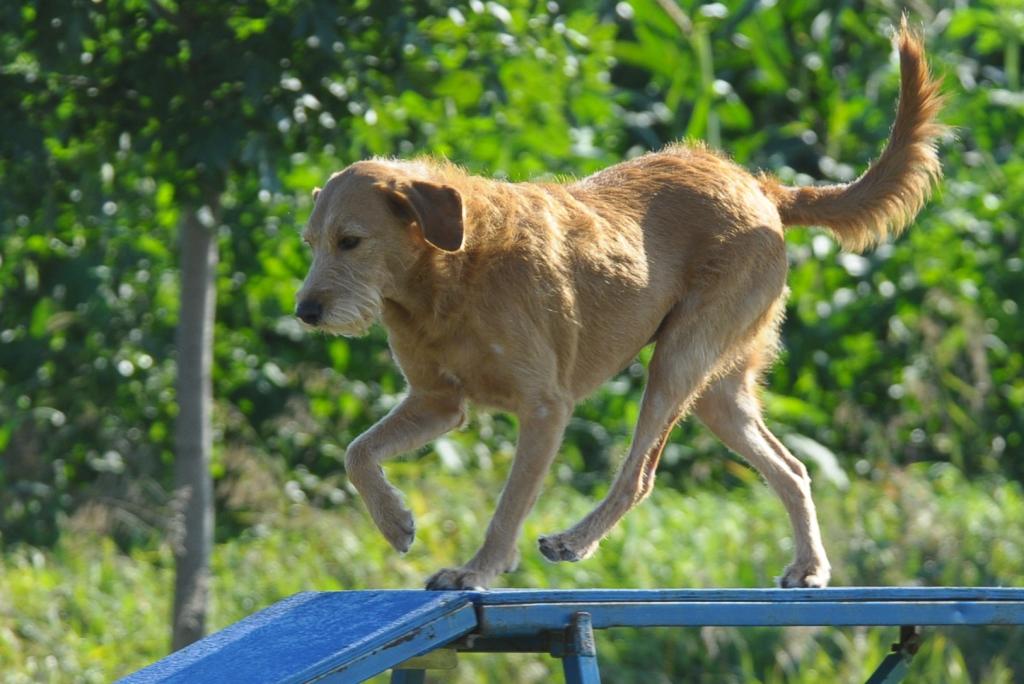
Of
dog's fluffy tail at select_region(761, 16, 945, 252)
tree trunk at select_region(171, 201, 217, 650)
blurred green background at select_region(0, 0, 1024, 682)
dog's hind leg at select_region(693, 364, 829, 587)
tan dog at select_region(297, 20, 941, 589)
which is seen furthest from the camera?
tree trunk at select_region(171, 201, 217, 650)

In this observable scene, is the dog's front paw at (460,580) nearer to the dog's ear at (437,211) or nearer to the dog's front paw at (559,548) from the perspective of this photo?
the dog's front paw at (559,548)

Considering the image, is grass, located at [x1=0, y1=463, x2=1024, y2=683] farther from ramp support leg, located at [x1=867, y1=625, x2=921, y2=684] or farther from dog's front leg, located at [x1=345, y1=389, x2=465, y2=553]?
dog's front leg, located at [x1=345, y1=389, x2=465, y2=553]

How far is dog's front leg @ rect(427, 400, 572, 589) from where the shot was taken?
4387 mm

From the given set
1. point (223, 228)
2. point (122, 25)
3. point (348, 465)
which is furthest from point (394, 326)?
point (223, 228)

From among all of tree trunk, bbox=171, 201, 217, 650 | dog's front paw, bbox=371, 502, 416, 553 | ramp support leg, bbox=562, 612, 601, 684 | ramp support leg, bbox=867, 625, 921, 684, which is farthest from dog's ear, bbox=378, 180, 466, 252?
tree trunk, bbox=171, 201, 217, 650

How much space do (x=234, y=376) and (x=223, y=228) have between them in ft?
4.17

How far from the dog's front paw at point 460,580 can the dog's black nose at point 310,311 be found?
0.76m

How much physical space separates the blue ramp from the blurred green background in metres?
2.15

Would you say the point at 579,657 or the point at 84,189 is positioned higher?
the point at 579,657

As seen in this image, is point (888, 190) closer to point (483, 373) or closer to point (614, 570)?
point (483, 373)

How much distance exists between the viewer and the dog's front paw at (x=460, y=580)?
14.2 ft

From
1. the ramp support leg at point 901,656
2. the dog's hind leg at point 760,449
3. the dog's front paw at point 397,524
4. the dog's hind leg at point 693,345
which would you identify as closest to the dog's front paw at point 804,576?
the dog's hind leg at point 760,449

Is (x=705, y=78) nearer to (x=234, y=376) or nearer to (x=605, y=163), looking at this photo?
(x=605, y=163)

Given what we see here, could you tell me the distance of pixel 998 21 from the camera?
Answer: 10648 mm
